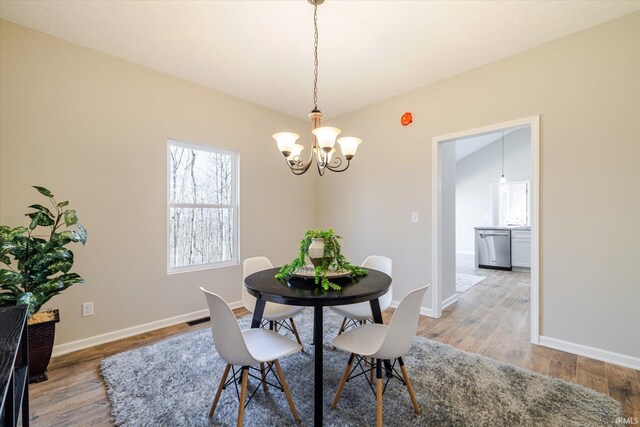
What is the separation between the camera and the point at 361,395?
71.2 inches

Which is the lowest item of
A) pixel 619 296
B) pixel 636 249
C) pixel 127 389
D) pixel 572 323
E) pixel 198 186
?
pixel 127 389

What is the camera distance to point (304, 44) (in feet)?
8.21

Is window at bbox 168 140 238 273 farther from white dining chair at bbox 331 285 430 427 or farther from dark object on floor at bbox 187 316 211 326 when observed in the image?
white dining chair at bbox 331 285 430 427

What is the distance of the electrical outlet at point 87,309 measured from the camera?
2502mm

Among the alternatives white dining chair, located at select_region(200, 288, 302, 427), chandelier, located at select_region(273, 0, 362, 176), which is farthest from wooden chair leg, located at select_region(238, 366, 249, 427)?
chandelier, located at select_region(273, 0, 362, 176)

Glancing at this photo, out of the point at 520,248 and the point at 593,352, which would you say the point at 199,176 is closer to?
the point at 593,352

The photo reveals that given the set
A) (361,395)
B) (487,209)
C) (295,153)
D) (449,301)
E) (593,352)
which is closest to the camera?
(361,395)

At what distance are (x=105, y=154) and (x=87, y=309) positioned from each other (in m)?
1.39

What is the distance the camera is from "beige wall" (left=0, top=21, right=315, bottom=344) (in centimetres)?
225

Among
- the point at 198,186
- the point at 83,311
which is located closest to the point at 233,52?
the point at 198,186

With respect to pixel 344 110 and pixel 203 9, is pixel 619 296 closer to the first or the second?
pixel 344 110

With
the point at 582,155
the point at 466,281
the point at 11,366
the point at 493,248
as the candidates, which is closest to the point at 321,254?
the point at 11,366

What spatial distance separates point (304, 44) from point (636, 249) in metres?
3.08

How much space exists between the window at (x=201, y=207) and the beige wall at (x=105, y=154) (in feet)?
0.46
